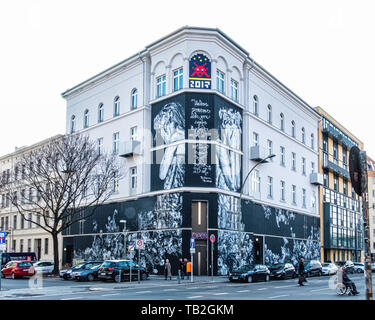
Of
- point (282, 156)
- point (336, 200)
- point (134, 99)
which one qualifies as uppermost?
point (134, 99)

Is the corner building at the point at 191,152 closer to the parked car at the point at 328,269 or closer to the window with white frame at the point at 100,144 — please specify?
the window with white frame at the point at 100,144

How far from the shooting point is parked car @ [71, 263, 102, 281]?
33.2m

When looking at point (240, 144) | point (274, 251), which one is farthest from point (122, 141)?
point (274, 251)

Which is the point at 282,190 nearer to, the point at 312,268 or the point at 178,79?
the point at 312,268

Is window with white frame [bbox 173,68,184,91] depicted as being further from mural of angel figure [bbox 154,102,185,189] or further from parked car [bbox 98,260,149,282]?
parked car [bbox 98,260,149,282]

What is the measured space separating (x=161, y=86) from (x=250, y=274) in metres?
19.4

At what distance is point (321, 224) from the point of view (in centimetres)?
6259

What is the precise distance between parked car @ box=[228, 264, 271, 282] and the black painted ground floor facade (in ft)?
16.2

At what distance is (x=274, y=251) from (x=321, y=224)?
16.6m

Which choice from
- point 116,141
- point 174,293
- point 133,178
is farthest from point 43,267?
point 174,293

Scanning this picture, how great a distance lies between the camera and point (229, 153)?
41781 millimetres

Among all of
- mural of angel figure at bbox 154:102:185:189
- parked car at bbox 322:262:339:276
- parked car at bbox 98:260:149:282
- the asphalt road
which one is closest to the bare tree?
mural of angel figure at bbox 154:102:185:189

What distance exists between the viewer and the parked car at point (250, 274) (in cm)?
3222
